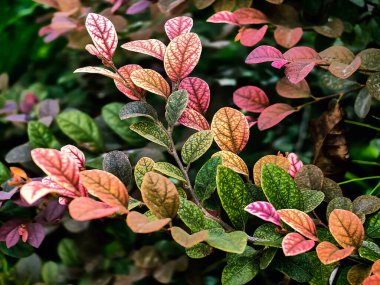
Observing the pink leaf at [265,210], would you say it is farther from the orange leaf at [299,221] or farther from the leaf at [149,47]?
the leaf at [149,47]

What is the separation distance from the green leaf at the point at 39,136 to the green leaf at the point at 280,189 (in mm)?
511

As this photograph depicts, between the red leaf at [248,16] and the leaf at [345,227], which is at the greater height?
the red leaf at [248,16]

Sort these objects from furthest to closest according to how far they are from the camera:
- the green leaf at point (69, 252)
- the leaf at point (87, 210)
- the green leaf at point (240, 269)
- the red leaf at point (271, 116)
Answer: the green leaf at point (69, 252), the red leaf at point (271, 116), the green leaf at point (240, 269), the leaf at point (87, 210)

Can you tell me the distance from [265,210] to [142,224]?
0.50ft

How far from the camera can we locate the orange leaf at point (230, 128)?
0.70 meters

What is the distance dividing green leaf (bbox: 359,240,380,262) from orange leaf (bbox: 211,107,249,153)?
206mm

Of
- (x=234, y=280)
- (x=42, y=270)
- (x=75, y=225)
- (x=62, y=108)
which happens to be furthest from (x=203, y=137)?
(x=62, y=108)

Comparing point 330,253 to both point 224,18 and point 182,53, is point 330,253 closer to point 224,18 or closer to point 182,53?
point 182,53

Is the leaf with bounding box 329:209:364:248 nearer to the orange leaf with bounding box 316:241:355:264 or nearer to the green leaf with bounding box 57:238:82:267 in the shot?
the orange leaf with bounding box 316:241:355:264

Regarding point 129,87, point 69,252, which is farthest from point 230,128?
point 69,252

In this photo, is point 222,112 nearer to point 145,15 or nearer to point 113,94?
point 113,94

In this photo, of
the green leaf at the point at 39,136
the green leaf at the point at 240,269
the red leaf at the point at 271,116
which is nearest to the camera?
the green leaf at the point at 240,269

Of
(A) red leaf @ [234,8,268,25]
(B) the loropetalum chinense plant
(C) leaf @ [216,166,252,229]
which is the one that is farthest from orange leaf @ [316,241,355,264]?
(A) red leaf @ [234,8,268,25]

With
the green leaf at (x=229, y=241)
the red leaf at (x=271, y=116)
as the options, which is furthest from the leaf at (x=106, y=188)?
the red leaf at (x=271, y=116)
